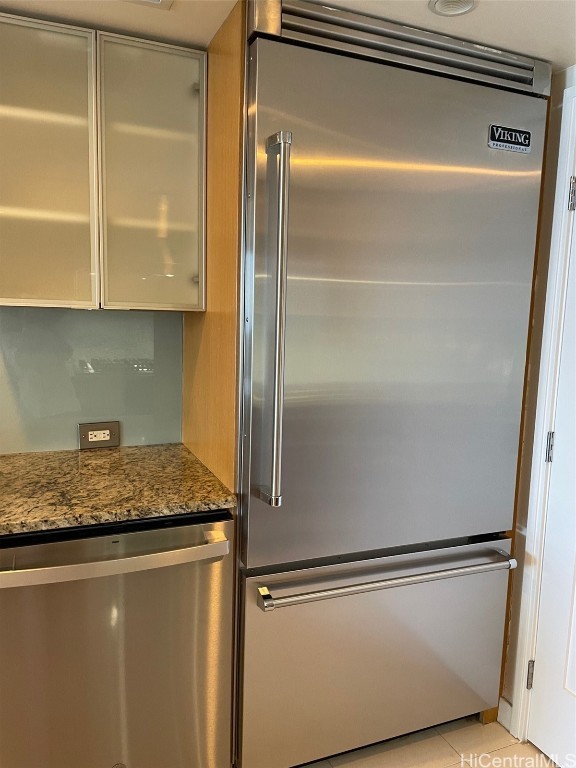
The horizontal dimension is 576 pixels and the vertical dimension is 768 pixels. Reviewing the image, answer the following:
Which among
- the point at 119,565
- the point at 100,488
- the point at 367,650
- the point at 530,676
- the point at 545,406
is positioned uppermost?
the point at 545,406

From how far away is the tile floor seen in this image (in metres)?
1.93

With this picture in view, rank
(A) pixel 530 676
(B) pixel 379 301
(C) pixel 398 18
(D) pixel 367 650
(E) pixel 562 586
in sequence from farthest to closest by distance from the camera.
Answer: (A) pixel 530 676 < (E) pixel 562 586 < (D) pixel 367 650 < (B) pixel 379 301 < (C) pixel 398 18

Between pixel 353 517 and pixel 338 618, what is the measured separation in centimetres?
32

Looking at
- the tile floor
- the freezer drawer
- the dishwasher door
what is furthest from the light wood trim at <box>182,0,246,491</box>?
the tile floor

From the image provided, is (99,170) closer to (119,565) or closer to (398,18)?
(398,18)

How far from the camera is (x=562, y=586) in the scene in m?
1.95

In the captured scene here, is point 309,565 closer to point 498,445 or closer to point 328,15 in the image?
point 498,445

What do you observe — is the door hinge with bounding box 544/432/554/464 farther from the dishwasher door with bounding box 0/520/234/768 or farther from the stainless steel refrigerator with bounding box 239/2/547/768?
the dishwasher door with bounding box 0/520/234/768

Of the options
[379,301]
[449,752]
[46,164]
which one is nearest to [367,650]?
[449,752]

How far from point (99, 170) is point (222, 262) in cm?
48

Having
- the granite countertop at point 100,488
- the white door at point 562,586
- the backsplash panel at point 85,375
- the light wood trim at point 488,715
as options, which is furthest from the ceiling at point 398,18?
the light wood trim at point 488,715

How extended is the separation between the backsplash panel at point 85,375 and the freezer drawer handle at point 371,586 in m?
0.86

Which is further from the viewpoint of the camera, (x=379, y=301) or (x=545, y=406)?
(x=545, y=406)

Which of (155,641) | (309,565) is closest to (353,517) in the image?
(309,565)
